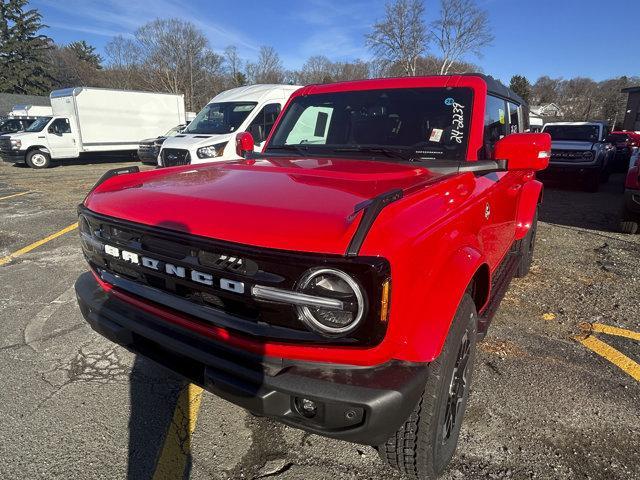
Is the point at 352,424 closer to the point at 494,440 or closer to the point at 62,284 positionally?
the point at 494,440

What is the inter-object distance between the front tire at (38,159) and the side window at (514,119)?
60.0 feet

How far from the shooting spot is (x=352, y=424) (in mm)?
1541

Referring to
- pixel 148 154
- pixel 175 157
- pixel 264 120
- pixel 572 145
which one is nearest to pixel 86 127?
pixel 148 154

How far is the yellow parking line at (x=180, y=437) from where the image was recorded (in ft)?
6.91

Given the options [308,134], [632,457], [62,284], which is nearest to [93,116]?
[62,284]

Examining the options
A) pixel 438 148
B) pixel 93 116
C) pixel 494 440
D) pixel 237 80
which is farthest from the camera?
pixel 237 80

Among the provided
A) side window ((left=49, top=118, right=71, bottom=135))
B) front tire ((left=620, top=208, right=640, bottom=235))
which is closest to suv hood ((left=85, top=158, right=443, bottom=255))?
front tire ((left=620, top=208, right=640, bottom=235))

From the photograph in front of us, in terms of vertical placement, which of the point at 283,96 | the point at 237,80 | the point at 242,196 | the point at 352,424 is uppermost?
the point at 237,80

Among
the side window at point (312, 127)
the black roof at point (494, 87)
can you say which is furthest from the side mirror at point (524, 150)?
the side window at point (312, 127)

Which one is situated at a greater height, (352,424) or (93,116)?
(93,116)

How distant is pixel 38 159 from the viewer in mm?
16750

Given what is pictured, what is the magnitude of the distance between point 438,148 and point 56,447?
2.86 metres

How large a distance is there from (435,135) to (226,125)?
792 centimetres

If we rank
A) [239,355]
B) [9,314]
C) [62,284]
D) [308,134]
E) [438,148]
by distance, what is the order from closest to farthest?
[239,355] → [438,148] → [308,134] → [9,314] → [62,284]
